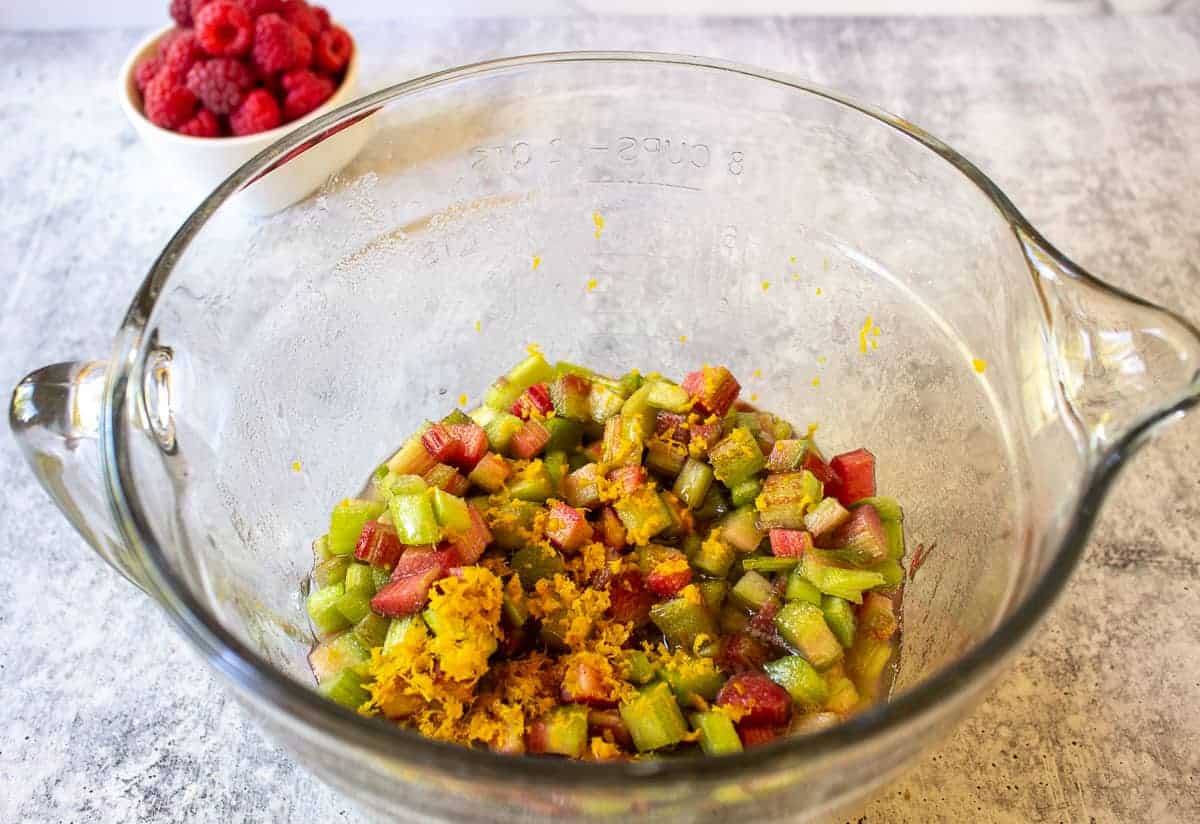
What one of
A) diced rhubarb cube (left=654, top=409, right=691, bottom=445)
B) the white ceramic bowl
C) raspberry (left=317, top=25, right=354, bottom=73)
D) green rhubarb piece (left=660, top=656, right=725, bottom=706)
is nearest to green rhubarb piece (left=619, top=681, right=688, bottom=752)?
green rhubarb piece (left=660, top=656, right=725, bottom=706)

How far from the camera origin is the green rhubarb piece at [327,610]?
44.9 inches

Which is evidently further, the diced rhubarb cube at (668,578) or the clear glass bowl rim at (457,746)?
the diced rhubarb cube at (668,578)

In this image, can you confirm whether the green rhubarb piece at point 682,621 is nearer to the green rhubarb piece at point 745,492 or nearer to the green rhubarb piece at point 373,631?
the green rhubarb piece at point 745,492

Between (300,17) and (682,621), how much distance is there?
1326 mm

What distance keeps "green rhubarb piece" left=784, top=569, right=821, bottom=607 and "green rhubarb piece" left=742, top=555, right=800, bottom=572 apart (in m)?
0.01

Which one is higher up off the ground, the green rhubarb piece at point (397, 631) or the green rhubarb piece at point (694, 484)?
the green rhubarb piece at point (694, 484)

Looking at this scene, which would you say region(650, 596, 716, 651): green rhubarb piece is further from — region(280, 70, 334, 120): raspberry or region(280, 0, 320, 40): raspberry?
region(280, 0, 320, 40): raspberry

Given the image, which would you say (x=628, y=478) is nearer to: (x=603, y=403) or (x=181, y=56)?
(x=603, y=403)

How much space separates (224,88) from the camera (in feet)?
5.73

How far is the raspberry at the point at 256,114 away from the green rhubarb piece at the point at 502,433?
32.2 inches

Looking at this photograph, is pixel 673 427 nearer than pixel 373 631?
No

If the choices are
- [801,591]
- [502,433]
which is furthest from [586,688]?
[502,433]

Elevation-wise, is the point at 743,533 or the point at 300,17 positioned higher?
the point at 300,17

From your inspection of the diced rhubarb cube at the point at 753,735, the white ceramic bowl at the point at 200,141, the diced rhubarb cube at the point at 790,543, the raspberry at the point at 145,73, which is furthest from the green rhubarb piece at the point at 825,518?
the raspberry at the point at 145,73
